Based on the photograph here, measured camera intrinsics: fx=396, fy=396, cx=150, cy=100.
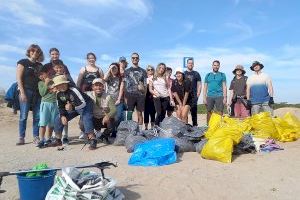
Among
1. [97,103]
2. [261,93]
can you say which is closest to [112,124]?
[97,103]

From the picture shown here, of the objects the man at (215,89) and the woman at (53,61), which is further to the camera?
the man at (215,89)

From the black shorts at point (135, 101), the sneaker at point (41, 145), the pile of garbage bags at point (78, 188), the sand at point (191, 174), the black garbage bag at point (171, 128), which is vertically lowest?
the sand at point (191, 174)

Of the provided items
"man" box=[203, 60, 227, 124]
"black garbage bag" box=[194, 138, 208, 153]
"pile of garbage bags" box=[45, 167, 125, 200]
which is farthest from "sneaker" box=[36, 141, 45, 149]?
"man" box=[203, 60, 227, 124]

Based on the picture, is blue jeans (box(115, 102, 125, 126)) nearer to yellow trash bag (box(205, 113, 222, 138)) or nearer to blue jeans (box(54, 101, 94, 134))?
blue jeans (box(54, 101, 94, 134))

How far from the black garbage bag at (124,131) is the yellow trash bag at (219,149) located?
1.90 meters

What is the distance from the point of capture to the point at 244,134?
7203mm

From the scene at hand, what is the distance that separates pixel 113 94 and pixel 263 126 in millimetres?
3254

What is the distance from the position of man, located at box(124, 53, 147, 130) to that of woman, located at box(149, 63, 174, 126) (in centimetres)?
26

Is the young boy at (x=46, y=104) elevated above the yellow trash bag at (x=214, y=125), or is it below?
above

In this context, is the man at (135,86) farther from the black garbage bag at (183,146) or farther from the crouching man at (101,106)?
the black garbage bag at (183,146)

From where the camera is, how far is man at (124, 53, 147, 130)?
879cm

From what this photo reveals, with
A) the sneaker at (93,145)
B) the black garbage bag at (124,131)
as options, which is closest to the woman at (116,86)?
the black garbage bag at (124,131)

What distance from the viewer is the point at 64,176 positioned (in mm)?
4160

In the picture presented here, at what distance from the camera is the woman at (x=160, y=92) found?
8977 mm
